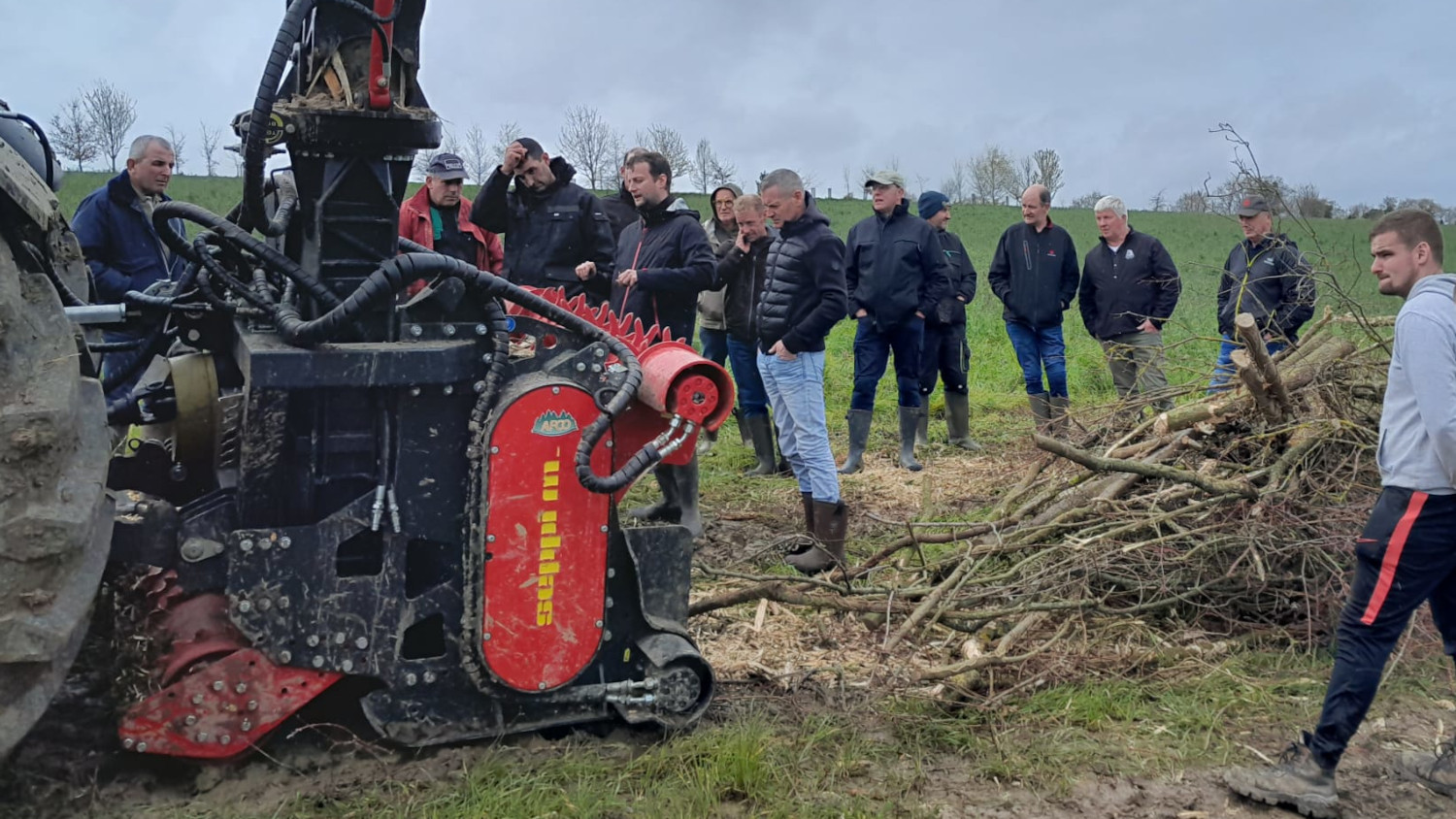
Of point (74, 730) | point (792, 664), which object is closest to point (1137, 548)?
point (792, 664)

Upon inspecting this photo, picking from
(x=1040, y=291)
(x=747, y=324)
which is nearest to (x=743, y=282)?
(x=747, y=324)

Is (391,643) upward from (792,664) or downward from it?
upward

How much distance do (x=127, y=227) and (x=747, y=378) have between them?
13.0ft

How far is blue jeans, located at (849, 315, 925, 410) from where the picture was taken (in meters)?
8.20

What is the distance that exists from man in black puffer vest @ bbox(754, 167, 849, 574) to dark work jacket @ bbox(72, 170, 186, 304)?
10.7ft

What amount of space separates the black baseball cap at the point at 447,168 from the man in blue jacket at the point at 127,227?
58.4 inches

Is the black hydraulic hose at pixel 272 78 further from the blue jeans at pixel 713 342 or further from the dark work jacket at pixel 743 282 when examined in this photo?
the blue jeans at pixel 713 342

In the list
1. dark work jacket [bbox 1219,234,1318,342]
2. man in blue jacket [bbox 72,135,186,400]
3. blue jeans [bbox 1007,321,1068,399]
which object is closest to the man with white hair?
blue jeans [bbox 1007,321,1068,399]

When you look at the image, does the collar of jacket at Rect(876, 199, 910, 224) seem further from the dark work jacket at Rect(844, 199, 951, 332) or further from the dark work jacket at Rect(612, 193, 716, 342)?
the dark work jacket at Rect(612, 193, 716, 342)

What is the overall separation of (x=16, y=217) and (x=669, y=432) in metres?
1.86

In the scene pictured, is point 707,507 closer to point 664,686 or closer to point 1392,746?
point 664,686

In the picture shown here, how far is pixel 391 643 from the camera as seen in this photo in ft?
11.5

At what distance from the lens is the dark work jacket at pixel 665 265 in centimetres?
712

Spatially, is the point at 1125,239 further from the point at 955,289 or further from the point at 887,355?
the point at 887,355
